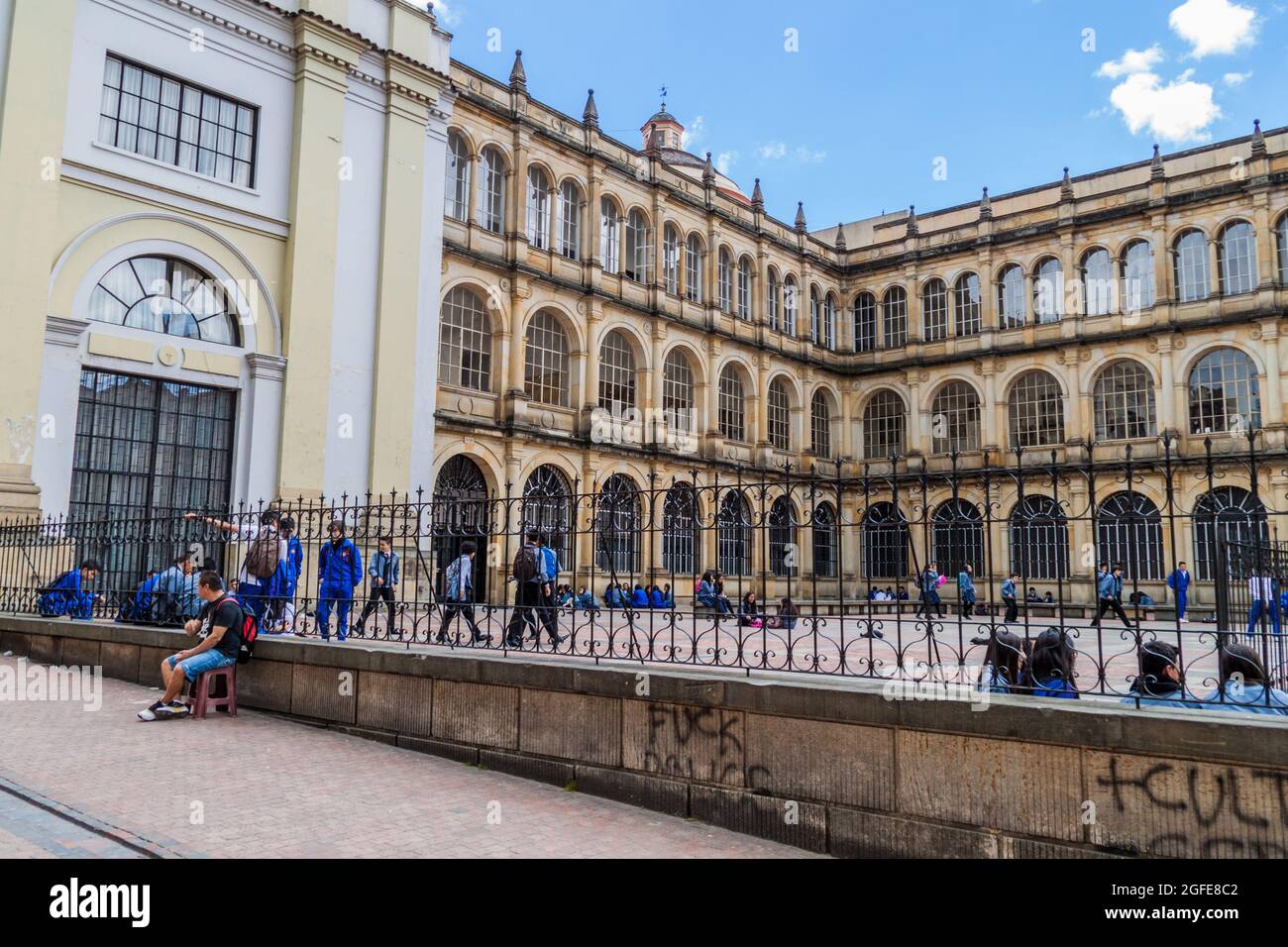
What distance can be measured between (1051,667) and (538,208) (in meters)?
23.1

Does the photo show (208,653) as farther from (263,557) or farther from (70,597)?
(70,597)

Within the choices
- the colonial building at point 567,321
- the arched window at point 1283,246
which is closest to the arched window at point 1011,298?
the colonial building at point 567,321

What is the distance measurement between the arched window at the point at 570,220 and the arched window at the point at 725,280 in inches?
245

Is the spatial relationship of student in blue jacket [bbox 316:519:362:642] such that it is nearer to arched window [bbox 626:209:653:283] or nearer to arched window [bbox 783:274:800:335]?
arched window [bbox 626:209:653:283]

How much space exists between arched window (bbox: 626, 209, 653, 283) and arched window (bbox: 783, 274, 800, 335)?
7.01m

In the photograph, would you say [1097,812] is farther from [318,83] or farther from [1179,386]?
[1179,386]

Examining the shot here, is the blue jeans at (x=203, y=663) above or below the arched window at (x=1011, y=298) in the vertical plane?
below

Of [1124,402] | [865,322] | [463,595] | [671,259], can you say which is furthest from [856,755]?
[865,322]

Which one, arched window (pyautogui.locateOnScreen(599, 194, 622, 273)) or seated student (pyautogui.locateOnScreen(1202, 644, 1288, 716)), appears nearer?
seated student (pyautogui.locateOnScreen(1202, 644, 1288, 716))

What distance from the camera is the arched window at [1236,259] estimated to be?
28.9m

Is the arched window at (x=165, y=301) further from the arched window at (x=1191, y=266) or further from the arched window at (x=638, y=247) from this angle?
the arched window at (x=1191, y=266)

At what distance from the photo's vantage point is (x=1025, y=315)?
108 feet

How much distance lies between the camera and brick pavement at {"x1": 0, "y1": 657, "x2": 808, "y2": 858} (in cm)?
516

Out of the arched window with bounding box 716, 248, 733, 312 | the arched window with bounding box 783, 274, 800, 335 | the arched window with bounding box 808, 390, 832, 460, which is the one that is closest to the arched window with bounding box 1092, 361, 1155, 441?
the arched window with bounding box 808, 390, 832, 460
